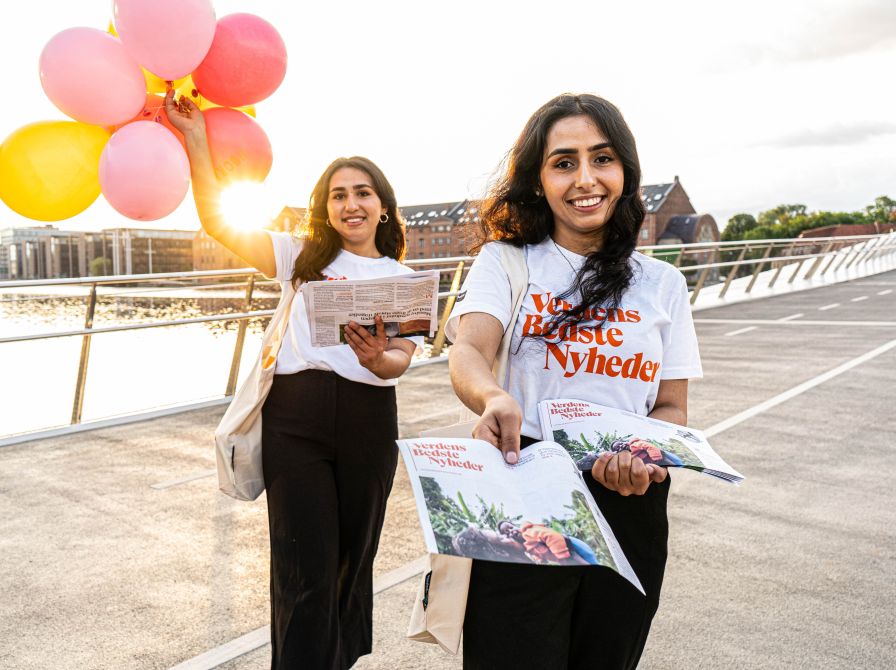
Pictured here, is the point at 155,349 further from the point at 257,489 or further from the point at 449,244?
the point at 449,244

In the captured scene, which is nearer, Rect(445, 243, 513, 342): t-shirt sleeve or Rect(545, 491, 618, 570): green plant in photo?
Rect(545, 491, 618, 570): green plant in photo

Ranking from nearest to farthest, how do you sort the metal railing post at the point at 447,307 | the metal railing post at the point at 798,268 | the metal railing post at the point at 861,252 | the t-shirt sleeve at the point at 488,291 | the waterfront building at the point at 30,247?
the t-shirt sleeve at the point at 488,291
the waterfront building at the point at 30,247
the metal railing post at the point at 447,307
the metal railing post at the point at 798,268
the metal railing post at the point at 861,252

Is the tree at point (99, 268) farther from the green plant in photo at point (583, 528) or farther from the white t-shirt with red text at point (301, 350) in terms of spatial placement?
the green plant in photo at point (583, 528)

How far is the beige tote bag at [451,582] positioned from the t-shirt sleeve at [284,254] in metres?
1.23

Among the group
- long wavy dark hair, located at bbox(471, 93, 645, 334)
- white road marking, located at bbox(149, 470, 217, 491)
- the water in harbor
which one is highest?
long wavy dark hair, located at bbox(471, 93, 645, 334)

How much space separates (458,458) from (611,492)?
0.39m

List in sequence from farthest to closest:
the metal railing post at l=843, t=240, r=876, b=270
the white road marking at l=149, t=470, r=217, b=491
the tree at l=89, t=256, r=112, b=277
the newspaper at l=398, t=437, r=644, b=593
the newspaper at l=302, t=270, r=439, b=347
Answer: the metal railing post at l=843, t=240, r=876, b=270, the tree at l=89, t=256, r=112, b=277, the white road marking at l=149, t=470, r=217, b=491, the newspaper at l=302, t=270, r=439, b=347, the newspaper at l=398, t=437, r=644, b=593

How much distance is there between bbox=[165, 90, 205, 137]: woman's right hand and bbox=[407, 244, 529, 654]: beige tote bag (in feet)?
4.65

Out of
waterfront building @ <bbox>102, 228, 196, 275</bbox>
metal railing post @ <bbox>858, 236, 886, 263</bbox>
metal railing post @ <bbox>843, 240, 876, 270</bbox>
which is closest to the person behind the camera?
waterfront building @ <bbox>102, 228, 196, 275</bbox>

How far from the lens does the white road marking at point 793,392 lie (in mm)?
5727

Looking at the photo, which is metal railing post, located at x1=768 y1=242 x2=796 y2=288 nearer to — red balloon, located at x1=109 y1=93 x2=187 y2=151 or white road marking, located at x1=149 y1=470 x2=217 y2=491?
white road marking, located at x1=149 y1=470 x2=217 y2=491

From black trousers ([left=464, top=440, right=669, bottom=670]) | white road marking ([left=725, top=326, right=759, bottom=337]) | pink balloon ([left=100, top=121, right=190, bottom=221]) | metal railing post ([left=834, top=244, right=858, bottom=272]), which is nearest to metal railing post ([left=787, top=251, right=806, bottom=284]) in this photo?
metal railing post ([left=834, top=244, right=858, bottom=272])

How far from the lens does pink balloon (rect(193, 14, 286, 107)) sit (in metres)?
2.59

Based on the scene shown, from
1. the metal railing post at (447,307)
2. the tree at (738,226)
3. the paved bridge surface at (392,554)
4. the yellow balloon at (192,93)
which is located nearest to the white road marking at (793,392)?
the paved bridge surface at (392,554)
